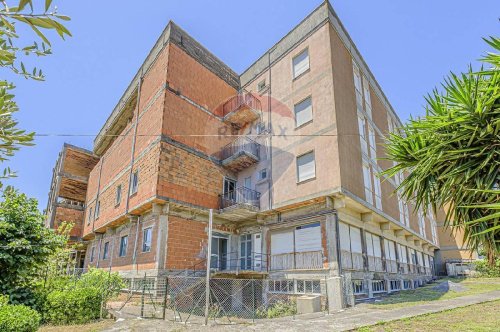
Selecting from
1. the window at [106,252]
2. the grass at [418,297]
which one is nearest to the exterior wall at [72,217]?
the window at [106,252]

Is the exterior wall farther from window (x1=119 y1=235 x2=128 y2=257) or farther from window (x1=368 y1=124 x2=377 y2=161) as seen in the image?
window (x1=368 y1=124 x2=377 y2=161)

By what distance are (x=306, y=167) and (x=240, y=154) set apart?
4.64 m

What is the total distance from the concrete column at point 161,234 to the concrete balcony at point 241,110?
8226 mm

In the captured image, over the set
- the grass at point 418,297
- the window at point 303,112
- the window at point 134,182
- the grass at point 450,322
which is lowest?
the grass at point 418,297

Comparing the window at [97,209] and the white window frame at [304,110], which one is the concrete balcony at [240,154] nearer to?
the white window frame at [304,110]

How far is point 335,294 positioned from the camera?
12.7 metres

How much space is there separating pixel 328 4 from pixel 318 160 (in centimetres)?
958

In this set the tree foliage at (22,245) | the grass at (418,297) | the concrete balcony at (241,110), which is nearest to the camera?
the tree foliage at (22,245)

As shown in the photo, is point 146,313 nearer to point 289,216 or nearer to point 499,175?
point 289,216

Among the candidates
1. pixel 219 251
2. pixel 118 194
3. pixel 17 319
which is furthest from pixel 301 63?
pixel 17 319

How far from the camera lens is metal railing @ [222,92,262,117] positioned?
20144 mm

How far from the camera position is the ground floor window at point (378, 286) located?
16594 millimetres

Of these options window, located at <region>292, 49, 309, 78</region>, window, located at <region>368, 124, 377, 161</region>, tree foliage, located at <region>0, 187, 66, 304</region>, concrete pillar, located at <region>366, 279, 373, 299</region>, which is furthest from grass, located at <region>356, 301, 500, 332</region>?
window, located at <region>292, 49, 309, 78</region>

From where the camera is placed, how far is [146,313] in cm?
1136
